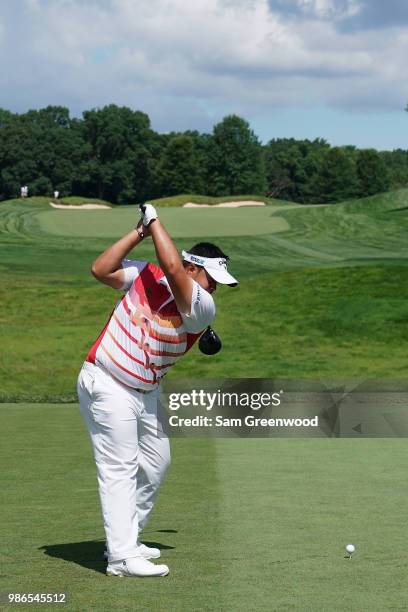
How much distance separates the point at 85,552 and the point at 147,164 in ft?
433

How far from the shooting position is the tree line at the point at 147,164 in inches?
4970

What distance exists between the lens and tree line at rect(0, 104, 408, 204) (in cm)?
12625

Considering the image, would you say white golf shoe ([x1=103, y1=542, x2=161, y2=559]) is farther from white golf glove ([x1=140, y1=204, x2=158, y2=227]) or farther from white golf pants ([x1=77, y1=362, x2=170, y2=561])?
white golf glove ([x1=140, y1=204, x2=158, y2=227])

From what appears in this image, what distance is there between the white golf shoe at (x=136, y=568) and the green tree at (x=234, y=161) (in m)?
120

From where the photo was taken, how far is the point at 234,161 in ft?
429

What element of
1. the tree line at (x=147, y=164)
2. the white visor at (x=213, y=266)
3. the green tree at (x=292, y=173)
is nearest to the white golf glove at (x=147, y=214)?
the white visor at (x=213, y=266)

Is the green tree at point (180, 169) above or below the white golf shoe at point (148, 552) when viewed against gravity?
above

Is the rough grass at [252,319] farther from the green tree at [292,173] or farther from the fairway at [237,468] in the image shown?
the green tree at [292,173]

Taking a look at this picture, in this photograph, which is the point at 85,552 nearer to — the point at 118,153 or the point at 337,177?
the point at 337,177

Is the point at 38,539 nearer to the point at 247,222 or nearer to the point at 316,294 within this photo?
the point at 316,294

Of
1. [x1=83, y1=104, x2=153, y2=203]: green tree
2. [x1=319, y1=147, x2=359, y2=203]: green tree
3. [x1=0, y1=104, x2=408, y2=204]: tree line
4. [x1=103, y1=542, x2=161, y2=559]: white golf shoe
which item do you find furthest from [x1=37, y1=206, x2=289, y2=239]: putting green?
[x1=83, y1=104, x2=153, y2=203]: green tree

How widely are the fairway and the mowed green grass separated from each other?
0.06 ft

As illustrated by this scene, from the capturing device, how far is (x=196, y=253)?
6914mm

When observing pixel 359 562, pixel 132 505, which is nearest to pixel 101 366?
pixel 132 505
